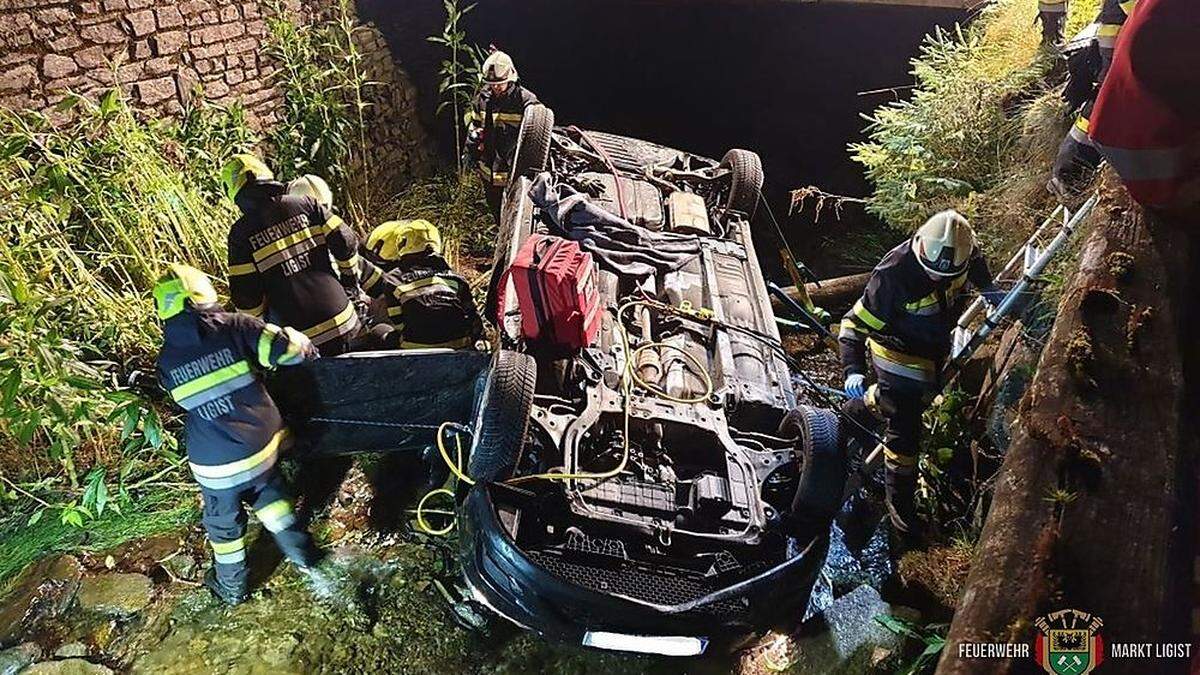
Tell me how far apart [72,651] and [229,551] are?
33.7 inches

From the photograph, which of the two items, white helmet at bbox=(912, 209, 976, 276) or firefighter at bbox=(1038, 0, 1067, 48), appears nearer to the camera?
white helmet at bbox=(912, 209, 976, 276)

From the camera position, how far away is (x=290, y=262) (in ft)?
13.6

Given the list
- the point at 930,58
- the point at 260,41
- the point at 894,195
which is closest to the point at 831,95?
the point at 930,58

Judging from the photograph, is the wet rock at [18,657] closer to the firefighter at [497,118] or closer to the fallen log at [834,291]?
the firefighter at [497,118]

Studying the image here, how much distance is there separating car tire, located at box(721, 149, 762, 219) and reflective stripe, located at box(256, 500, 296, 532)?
4002 mm

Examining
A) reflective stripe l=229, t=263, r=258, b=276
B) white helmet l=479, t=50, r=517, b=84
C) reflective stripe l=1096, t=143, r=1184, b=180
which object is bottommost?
reflective stripe l=229, t=263, r=258, b=276

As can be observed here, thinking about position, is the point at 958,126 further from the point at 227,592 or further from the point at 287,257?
the point at 227,592

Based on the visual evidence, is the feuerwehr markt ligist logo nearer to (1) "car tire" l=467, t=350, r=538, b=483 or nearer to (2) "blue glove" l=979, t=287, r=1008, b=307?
(1) "car tire" l=467, t=350, r=538, b=483

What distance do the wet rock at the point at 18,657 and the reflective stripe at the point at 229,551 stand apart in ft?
2.97

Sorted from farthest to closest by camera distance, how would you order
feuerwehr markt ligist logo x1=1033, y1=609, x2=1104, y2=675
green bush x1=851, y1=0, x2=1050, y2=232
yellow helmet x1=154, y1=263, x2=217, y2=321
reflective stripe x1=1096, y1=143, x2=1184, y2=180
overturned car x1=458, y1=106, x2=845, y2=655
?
green bush x1=851, y1=0, x2=1050, y2=232 → yellow helmet x1=154, y1=263, x2=217, y2=321 → overturned car x1=458, y1=106, x2=845, y2=655 → reflective stripe x1=1096, y1=143, x2=1184, y2=180 → feuerwehr markt ligist logo x1=1033, y1=609, x2=1104, y2=675

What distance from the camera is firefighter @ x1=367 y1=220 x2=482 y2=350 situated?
418 cm

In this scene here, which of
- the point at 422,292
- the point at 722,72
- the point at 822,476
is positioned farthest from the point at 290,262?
the point at 722,72

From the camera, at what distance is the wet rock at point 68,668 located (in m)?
3.36

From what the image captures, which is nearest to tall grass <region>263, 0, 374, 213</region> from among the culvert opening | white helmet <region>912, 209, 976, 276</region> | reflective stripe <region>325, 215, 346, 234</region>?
the culvert opening
